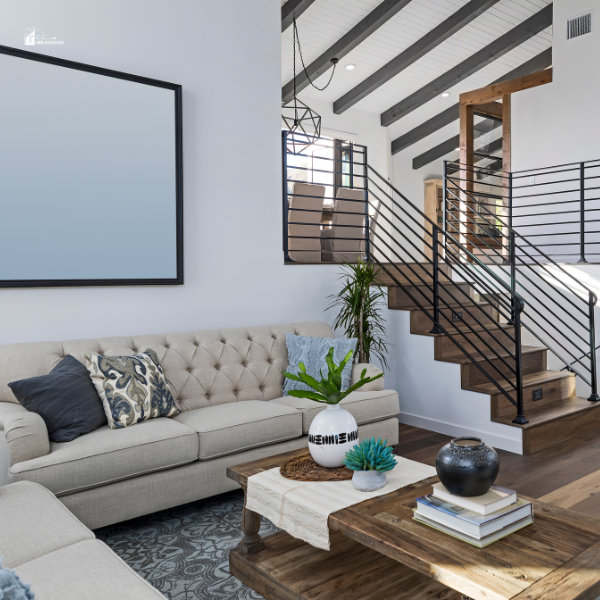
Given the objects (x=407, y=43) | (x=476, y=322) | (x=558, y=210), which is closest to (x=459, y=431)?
(x=476, y=322)

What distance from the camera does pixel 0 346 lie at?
2.84 meters

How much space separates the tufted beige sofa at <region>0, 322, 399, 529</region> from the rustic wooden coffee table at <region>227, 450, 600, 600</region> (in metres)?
0.56

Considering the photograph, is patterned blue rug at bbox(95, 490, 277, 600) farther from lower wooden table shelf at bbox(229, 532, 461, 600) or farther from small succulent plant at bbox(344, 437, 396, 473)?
small succulent plant at bbox(344, 437, 396, 473)

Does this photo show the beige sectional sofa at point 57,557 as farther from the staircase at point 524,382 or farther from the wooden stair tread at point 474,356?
the wooden stair tread at point 474,356

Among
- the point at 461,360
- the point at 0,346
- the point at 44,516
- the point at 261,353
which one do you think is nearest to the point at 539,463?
the point at 461,360

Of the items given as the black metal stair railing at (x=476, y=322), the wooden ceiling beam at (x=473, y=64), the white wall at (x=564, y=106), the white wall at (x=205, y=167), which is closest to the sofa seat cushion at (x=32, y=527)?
the white wall at (x=205, y=167)

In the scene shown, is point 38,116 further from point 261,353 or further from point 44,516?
point 44,516

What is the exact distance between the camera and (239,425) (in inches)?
111

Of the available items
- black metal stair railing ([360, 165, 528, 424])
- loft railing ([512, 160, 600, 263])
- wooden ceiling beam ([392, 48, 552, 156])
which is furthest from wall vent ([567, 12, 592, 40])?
black metal stair railing ([360, 165, 528, 424])

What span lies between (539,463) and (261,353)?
1.89m

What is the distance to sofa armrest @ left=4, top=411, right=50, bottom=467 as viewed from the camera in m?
2.23

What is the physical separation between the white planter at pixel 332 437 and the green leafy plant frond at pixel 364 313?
2.05 meters

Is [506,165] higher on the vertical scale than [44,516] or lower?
higher

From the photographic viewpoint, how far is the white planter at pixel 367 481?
6.11 feet
